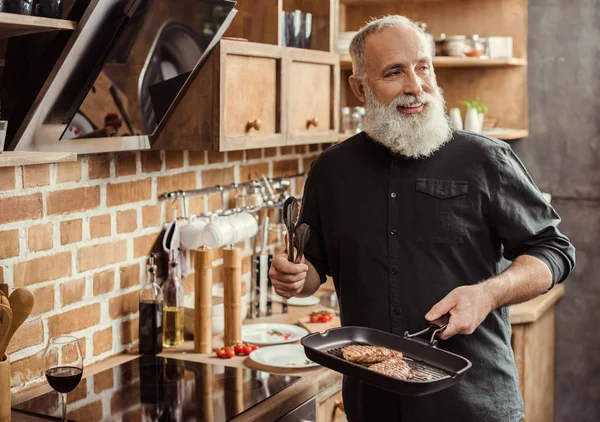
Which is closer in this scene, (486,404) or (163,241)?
(486,404)

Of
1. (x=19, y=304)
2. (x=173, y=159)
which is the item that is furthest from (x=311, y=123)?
(x=19, y=304)

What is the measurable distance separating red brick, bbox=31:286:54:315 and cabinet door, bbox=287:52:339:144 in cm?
102

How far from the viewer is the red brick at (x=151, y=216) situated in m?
2.78

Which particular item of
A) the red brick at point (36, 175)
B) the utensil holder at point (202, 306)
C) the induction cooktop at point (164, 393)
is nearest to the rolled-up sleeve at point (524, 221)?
the induction cooktop at point (164, 393)

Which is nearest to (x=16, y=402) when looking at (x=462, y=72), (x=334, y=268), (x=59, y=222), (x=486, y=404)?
(x=59, y=222)

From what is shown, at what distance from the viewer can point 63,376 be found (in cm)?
193

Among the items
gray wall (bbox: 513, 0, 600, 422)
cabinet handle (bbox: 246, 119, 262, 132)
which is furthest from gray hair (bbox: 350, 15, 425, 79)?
gray wall (bbox: 513, 0, 600, 422)

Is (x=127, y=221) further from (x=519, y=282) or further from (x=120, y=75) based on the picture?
(x=519, y=282)

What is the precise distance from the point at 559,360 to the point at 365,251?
2085mm

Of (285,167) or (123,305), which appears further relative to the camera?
(285,167)

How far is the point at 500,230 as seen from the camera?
212 centimetres

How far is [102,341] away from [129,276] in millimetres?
230

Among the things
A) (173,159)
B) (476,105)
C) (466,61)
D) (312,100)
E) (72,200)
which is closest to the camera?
(72,200)

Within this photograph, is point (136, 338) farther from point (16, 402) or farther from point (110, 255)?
point (16, 402)
